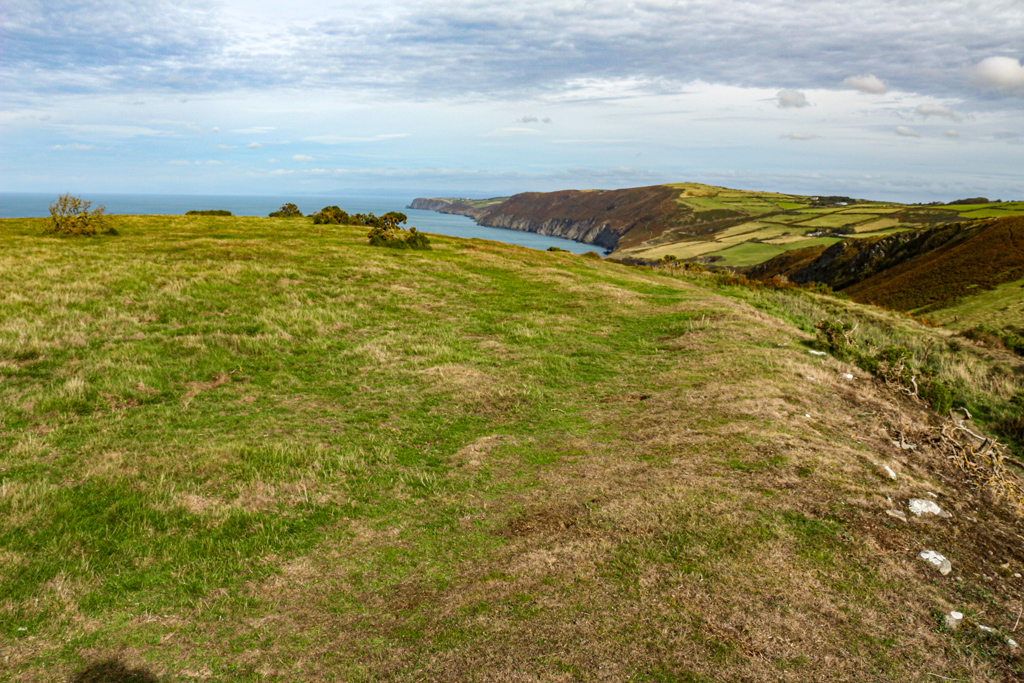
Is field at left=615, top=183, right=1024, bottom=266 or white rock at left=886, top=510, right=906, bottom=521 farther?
field at left=615, top=183, right=1024, bottom=266

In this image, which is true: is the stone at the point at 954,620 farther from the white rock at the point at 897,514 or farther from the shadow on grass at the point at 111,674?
the shadow on grass at the point at 111,674

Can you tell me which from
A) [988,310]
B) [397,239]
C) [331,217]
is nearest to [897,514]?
[397,239]

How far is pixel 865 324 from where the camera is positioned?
2994 centimetres

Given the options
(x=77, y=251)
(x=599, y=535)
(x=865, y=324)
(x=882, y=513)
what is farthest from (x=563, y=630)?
(x=77, y=251)

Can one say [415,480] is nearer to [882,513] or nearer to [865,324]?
[882,513]

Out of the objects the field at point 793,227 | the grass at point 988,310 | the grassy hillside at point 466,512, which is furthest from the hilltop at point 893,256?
the grassy hillside at point 466,512

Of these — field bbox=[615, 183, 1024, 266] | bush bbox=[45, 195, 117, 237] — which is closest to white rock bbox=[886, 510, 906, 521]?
bush bbox=[45, 195, 117, 237]

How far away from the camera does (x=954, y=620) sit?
18.8 feet

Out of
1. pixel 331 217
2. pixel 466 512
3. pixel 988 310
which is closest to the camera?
pixel 466 512

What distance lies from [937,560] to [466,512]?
21.5 ft

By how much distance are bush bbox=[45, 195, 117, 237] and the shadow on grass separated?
39.7 meters

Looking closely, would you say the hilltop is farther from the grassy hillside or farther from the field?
the grassy hillside

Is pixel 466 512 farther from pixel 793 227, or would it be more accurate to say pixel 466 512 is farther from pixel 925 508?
pixel 793 227

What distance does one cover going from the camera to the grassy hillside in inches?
214
